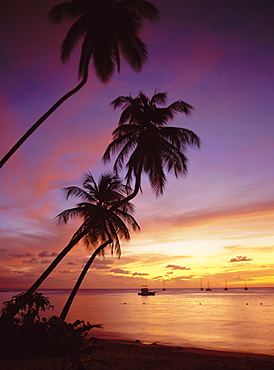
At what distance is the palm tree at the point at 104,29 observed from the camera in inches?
477

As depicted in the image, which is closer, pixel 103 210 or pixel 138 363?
pixel 138 363

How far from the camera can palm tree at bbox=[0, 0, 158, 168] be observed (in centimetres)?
1212

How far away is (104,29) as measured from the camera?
474 inches

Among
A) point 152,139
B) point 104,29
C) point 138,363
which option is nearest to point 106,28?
point 104,29

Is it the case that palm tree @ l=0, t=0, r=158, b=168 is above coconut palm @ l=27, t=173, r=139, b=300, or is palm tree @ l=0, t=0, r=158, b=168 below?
above

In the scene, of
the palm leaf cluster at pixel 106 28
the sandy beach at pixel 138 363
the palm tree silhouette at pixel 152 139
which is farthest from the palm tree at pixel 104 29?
the sandy beach at pixel 138 363

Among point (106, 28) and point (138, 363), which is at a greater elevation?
point (106, 28)

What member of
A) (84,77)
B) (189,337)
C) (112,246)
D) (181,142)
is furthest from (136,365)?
(189,337)

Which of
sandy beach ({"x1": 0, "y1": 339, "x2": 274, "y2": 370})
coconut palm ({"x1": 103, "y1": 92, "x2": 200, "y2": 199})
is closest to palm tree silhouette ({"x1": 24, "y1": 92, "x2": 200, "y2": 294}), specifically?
coconut palm ({"x1": 103, "y1": 92, "x2": 200, "y2": 199})

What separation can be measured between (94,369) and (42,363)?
156 cm

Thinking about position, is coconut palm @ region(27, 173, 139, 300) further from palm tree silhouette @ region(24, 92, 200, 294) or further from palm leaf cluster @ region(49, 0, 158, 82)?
palm leaf cluster @ region(49, 0, 158, 82)

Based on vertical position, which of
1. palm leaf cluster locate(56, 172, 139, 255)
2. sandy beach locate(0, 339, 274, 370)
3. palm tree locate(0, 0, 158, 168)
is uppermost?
palm tree locate(0, 0, 158, 168)

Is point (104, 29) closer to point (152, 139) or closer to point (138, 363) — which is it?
point (152, 139)

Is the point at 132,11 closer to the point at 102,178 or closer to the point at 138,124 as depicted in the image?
the point at 138,124
